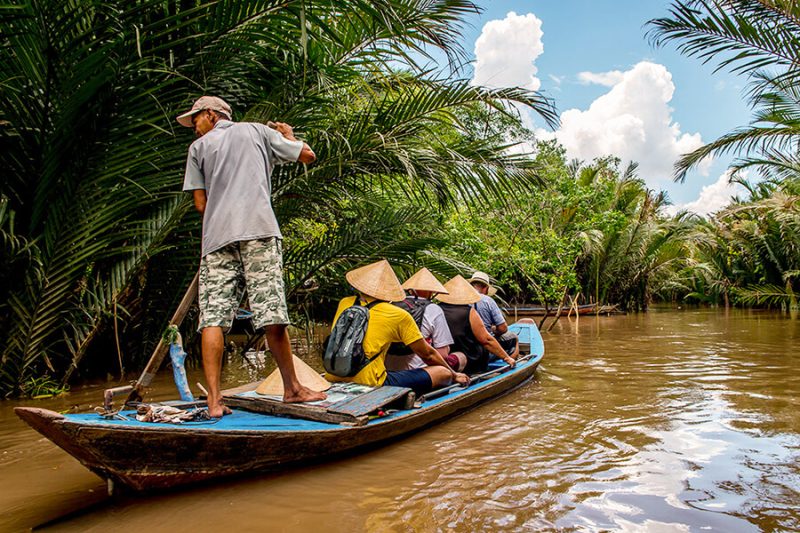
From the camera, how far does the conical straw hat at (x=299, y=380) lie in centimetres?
414

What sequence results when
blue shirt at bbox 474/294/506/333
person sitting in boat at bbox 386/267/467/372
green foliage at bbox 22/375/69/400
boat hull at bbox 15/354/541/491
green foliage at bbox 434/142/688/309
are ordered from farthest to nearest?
1. green foliage at bbox 434/142/688/309
2. blue shirt at bbox 474/294/506/333
3. green foliage at bbox 22/375/69/400
4. person sitting in boat at bbox 386/267/467/372
5. boat hull at bbox 15/354/541/491

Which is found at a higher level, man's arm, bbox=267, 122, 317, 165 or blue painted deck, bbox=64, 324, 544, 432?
man's arm, bbox=267, 122, 317, 165

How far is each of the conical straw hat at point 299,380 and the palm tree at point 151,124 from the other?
79.2 inches

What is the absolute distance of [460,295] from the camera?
6.15 meters

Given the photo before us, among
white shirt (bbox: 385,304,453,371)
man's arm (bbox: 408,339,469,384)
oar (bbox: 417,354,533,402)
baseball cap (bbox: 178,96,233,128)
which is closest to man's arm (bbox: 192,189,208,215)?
baseball cap (bbox: 178,96,233,128)

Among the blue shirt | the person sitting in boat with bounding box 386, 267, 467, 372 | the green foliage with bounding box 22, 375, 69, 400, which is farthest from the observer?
the blue shirt

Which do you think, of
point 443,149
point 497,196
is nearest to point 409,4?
point 443,149

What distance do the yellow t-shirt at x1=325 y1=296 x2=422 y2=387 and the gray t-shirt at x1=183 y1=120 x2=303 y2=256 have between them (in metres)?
1.26

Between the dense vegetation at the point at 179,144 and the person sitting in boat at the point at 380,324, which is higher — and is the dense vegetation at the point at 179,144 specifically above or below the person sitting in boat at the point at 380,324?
above

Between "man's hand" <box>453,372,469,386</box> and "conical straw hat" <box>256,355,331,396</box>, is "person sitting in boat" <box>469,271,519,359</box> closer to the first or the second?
"man's hand" <box>453,372,469,386</box>

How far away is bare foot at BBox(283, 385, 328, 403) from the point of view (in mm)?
3814

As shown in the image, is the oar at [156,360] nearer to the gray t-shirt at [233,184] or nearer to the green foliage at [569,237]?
the gray t-shirt at [233,184]

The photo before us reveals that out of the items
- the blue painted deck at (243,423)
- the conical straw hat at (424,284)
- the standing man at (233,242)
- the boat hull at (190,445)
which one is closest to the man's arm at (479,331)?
the conical straw hat at (424,284)

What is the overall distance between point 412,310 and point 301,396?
75.7 inches
